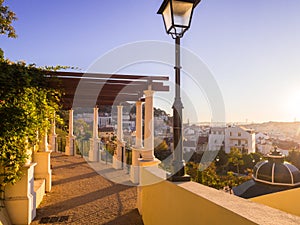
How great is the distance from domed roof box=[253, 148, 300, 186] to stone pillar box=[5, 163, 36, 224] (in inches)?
168

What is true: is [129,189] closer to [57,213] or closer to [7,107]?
[57,213]

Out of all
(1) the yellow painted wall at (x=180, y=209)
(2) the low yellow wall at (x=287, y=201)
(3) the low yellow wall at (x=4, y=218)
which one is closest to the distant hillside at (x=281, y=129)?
(2) the low yellow wall at (x=287, y=201)

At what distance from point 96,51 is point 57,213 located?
154 inches

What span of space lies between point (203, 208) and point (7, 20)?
23.0ft

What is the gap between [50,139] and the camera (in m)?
15.5

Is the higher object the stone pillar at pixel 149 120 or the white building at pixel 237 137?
the stone pillar at pixel 149 120

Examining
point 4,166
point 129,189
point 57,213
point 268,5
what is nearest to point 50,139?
point 129,189

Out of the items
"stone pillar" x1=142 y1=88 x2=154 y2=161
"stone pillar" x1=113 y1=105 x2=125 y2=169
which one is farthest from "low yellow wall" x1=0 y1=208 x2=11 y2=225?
"stone pillar" x1=113 y1=105 x2=125 y2=169

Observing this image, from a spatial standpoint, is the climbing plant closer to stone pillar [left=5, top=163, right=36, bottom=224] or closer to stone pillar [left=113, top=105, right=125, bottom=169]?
stone pillar [left=5, top=163, right=36, bottom=224]

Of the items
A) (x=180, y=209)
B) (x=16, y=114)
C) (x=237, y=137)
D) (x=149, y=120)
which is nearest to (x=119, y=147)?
(x=149, y=120)

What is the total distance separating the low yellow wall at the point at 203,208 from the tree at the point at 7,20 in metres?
5.85

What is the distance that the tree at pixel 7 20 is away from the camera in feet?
21.4

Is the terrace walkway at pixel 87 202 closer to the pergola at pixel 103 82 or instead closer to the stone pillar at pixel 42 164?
the stone pillar at pixel 42 164

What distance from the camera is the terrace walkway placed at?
473 centimetres
